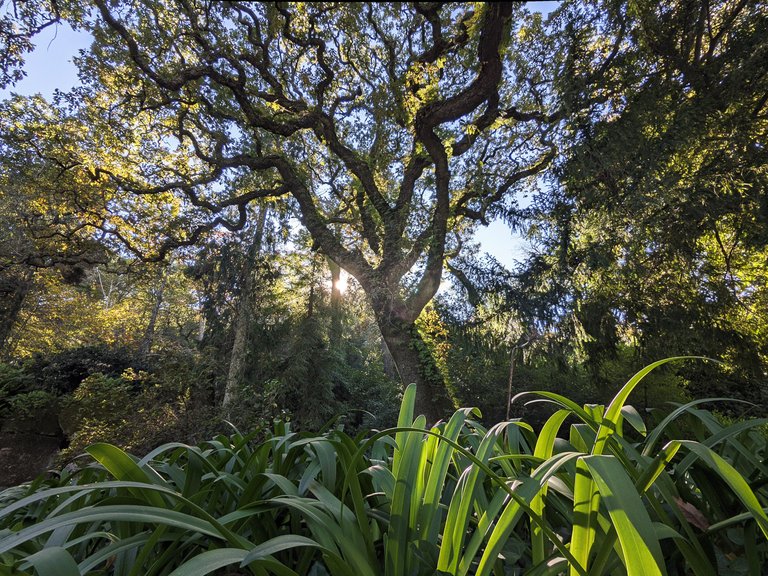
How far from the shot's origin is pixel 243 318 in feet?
20.3

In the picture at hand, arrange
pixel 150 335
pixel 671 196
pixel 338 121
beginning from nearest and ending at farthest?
pixel 671 196, pixel 338 121, pixel 150 335

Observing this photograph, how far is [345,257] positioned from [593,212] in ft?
11.6

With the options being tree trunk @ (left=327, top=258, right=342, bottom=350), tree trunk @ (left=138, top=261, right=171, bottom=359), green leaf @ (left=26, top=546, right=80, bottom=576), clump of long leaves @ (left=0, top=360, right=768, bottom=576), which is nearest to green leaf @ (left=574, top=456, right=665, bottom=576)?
clump of long leaves @ (left=0, top=360, right=768, bottom=576)

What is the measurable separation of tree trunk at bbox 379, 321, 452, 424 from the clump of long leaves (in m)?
4.04

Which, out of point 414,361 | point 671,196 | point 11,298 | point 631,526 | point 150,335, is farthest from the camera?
point 150,335

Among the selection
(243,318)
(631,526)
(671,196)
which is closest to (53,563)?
(631,526)

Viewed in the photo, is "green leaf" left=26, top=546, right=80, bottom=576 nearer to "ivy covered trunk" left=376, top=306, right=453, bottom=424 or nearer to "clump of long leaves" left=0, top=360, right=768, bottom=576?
"clump of long leaves" left=0, top=360, right=768, bottom=576

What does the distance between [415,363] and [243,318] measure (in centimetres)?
332

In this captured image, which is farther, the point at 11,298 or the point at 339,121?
the point at 11,298

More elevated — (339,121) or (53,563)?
(339,121)

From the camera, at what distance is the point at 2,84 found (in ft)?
12.6

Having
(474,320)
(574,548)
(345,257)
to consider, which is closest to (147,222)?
(345,257)

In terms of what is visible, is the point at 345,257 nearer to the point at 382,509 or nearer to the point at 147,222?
the point at 147,222

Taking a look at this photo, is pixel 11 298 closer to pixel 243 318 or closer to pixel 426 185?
pixel 243 318
